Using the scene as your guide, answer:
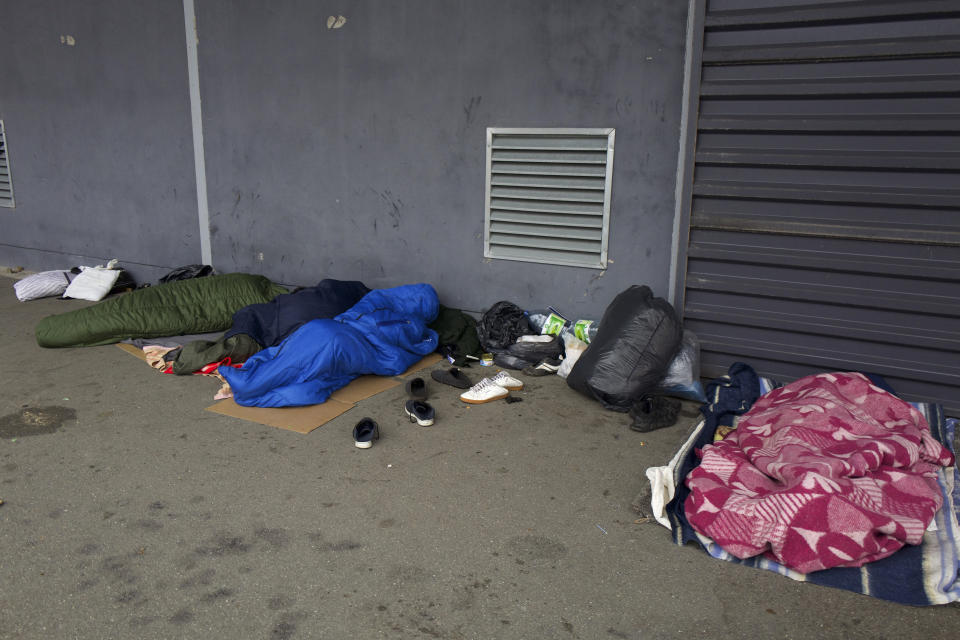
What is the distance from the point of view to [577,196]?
500 centimetres

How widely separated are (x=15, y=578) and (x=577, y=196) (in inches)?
155

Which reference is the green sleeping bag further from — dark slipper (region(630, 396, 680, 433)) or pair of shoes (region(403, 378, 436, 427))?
dark slipper (region(630, 396, 680, 433))

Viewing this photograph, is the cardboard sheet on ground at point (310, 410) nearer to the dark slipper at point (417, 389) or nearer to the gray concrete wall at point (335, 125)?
the dark slipper at point (417, 389)

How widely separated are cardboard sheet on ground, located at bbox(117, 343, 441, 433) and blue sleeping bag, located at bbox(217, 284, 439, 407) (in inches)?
1.7

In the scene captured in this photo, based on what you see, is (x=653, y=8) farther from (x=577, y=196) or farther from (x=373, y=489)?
(x=373, y=489)

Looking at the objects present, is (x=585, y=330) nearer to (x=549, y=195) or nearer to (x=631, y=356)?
(x=631, y=356)

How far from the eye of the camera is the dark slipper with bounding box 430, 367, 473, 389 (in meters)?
4.54

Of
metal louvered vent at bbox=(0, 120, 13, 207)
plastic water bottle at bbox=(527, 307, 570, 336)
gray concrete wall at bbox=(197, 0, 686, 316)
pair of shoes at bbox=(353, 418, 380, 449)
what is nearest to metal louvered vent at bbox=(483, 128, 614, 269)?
gray concrete wall at bbox=(197, 0, 686, 316)

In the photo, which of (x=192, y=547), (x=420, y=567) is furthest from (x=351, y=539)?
(x=192, y=547)

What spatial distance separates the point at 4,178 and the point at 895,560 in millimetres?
9795

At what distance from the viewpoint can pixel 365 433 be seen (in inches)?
145

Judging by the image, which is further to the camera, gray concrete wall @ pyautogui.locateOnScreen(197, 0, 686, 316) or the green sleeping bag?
the green sleeping bag

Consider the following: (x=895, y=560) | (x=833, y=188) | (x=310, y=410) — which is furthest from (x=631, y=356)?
(x=310, y=410)

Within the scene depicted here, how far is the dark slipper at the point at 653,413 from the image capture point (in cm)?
387
